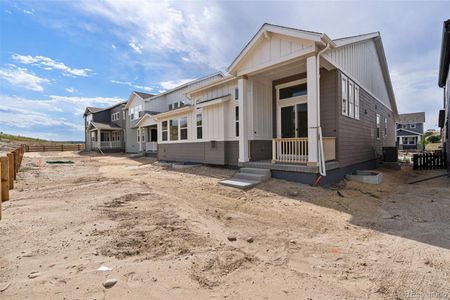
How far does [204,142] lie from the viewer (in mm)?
12352

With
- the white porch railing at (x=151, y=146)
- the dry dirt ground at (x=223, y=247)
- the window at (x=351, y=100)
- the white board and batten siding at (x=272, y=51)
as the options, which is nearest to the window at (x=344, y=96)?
the window at (x=351, y=100)

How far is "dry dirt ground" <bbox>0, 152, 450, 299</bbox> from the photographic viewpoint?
2441mm

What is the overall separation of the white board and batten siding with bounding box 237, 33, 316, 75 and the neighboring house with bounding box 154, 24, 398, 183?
3 cm

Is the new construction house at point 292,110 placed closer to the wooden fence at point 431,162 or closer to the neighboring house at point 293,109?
the neighboring house at point 293,109

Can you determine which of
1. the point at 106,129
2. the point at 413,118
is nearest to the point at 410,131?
the point at 413,118

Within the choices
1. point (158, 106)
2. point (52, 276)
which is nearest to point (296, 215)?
point (52, 276)

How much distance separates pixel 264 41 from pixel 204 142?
5827 millimetres

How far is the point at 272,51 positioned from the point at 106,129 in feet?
91.6

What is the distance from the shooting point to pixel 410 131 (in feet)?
138

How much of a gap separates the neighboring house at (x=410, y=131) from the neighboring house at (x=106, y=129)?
143ft

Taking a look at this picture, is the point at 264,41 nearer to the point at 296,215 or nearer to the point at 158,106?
the point at 296,215

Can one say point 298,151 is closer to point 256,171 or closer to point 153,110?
point 256,171

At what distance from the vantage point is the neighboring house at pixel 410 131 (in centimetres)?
4119

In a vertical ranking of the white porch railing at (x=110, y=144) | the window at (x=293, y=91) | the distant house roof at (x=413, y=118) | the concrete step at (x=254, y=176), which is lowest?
the concrete step at (x=254, y=176)
